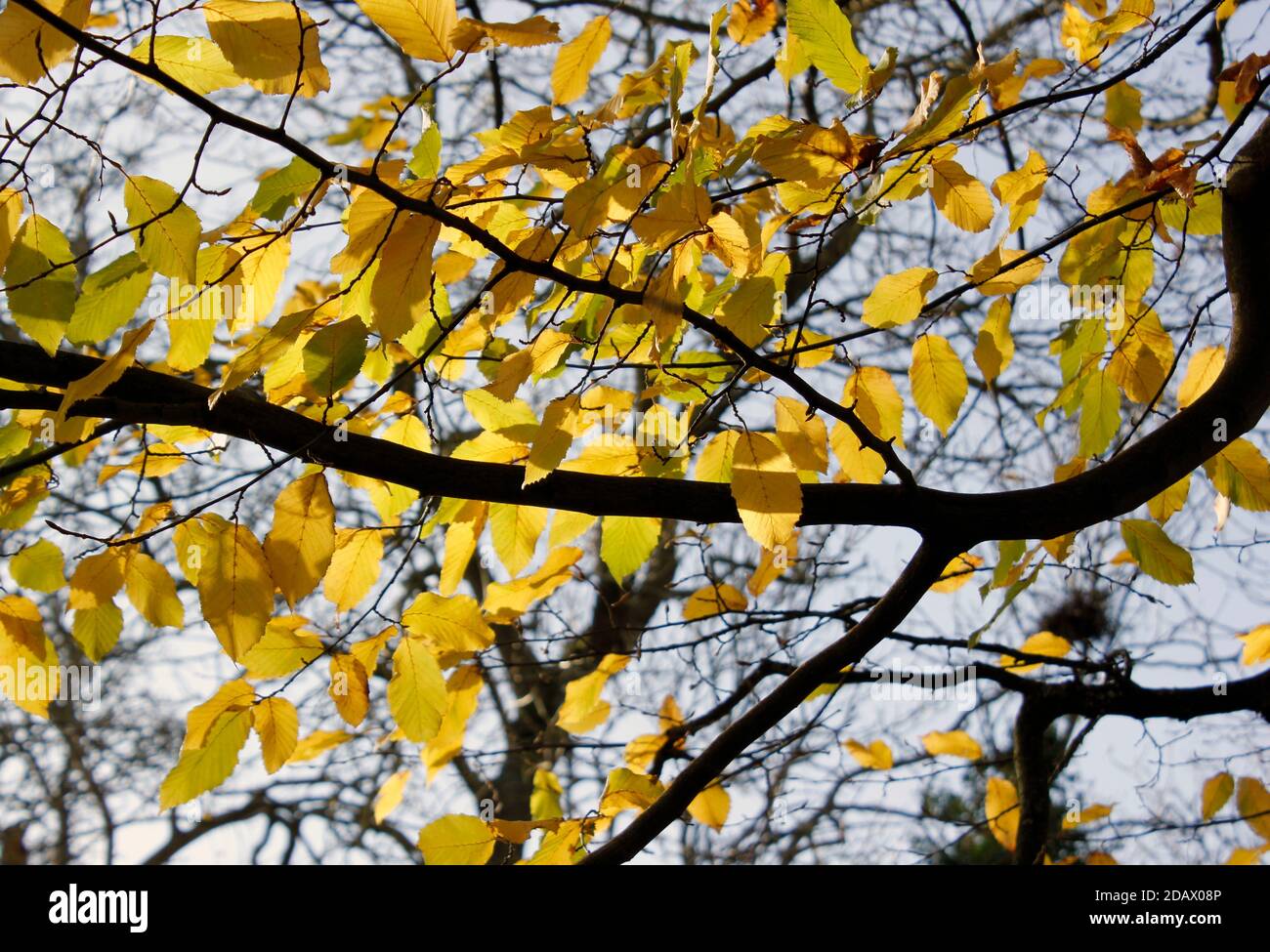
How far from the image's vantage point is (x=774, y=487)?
1127mm

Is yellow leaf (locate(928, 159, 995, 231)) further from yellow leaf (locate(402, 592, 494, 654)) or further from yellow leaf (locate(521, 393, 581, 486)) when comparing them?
yellow leaf (locate(402, 592, 494, 654))

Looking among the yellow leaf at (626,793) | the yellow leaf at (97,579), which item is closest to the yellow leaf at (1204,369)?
the yellow leaf at (626,793)

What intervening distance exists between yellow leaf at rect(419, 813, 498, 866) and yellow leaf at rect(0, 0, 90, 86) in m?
1.05

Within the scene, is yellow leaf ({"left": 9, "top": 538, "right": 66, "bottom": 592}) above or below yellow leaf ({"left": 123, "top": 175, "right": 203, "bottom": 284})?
below

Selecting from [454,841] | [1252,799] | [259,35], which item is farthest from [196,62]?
[1252,799]

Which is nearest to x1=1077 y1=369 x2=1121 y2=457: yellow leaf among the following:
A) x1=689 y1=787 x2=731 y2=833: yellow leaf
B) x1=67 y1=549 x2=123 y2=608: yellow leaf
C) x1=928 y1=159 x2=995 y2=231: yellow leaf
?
x1=928 y1=159 x2=995 y2=231: yellow leaf

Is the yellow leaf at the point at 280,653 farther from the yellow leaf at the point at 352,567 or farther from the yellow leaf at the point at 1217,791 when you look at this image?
the yellow leaf at the point at 1217,791

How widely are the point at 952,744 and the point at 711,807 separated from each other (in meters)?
0.83

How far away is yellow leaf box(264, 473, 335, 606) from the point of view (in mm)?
1145

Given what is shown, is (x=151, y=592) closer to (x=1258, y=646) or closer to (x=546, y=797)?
(x=546, y=797)

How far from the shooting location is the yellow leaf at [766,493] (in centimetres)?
111
